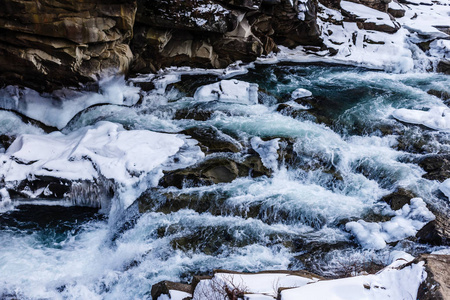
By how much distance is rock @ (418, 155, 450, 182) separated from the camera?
10.2 metres

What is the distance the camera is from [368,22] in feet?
62.3

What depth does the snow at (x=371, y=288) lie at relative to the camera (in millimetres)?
4992

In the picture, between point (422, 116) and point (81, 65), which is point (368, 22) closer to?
point (422, 116)

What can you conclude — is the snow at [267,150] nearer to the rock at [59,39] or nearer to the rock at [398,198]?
the rock at [398,198]

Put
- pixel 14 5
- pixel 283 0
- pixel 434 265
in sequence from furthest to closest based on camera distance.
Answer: pixel 283 0 < pixel 14 5 < pixel 434 265

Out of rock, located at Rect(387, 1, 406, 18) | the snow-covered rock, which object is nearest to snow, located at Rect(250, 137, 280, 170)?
the snow-covered rock

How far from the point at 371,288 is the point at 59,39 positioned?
1009 centimetres

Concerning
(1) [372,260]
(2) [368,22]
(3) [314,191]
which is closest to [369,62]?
(2) [368,22]

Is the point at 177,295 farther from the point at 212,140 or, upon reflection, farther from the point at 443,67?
the point at 443,67

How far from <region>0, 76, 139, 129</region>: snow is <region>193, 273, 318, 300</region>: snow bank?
819cm

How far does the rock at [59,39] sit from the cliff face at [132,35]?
2cm

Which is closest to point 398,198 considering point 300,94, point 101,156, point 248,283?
point 248,283

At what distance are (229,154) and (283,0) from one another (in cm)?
873

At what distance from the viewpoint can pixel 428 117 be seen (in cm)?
1246
